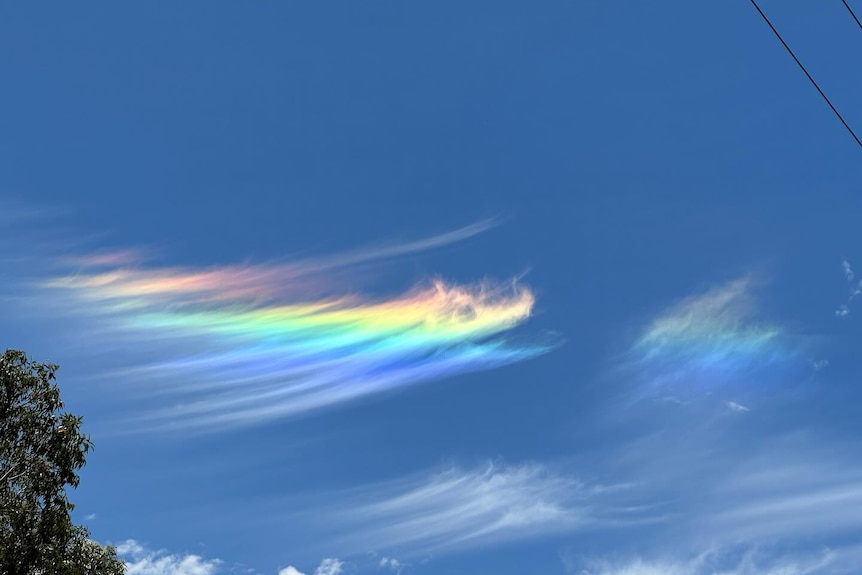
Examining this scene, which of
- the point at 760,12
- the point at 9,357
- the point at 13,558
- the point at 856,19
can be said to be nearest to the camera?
the point at 760,12

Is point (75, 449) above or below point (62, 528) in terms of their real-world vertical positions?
above

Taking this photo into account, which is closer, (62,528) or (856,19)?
(856,19)

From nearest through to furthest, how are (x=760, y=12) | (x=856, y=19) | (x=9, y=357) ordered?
1. (x=760, y=12)
2. (x=856, y=19)
3. (x=9, y=357)

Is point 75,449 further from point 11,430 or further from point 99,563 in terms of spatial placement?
point 99,563

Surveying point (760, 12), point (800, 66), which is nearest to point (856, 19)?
point (800, 66)

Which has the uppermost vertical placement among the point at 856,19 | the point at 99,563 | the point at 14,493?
the point at 856,19

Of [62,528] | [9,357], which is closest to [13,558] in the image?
[62,528]

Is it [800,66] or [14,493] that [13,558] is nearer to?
[14,493]
